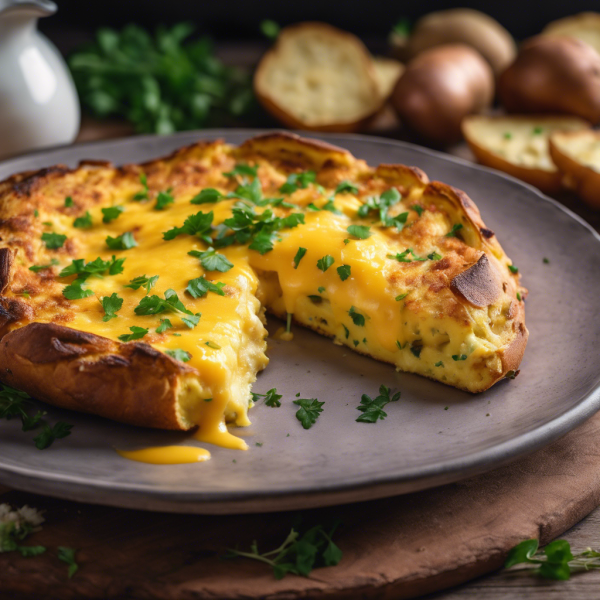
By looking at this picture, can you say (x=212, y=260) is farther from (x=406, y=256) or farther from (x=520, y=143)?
(x=520, y=143)

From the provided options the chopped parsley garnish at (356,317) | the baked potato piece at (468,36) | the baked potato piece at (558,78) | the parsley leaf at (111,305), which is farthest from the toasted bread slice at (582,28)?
the parsley leaf at (111,305)

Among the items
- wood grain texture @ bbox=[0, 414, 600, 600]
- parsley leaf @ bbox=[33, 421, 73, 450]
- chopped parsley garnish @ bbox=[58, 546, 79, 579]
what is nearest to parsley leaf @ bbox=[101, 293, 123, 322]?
parsley leaf @ bbox=[33, 421, 73, 450]

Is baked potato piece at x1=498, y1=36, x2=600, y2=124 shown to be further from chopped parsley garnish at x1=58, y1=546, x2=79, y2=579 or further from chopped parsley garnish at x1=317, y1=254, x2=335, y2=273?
chopped parsley garnish at x1=58, y1=546, x2=79, y2=579

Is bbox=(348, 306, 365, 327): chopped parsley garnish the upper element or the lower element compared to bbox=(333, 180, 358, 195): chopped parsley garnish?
lower

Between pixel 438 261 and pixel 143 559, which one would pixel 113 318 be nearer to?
pixel 143 559

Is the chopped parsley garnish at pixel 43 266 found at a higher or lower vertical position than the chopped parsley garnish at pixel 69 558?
higher

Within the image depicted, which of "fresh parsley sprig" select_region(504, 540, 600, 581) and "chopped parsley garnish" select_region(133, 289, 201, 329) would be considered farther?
"chopped parsley garnish" select_region(133, 289, 201, 329)

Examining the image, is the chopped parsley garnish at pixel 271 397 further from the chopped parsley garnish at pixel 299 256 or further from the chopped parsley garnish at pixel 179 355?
the chopped parsley garnish at pixel 299 256
